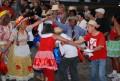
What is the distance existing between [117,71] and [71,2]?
713 inches

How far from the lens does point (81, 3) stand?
26.7 metres

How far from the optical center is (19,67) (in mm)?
7531

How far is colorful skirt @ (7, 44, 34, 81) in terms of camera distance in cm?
752

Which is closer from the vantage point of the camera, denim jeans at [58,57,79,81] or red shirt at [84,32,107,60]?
red shirt at [84,32,107,60]

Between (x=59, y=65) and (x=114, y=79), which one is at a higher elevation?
(x=59, y=65)

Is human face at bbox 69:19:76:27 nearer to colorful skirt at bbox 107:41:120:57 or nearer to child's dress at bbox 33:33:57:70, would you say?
child's dress at bbox 33:33:57:70

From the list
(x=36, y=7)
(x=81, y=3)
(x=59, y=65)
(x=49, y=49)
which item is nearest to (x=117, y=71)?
(x=59, y=65)

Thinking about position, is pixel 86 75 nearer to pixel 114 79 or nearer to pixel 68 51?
pixel 114 79

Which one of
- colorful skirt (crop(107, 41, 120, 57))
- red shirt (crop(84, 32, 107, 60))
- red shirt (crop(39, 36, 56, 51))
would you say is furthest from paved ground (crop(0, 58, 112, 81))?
red shirt (crop(39, 36, 56, 51))

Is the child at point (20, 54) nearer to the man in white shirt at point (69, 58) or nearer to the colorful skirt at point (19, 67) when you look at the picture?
the colorful skirt at point (19, 67)

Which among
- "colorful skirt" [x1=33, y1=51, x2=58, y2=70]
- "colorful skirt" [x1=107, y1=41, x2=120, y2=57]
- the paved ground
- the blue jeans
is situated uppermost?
"colorful skirt" [x1=33, y1=51, x2=58, y2=70]

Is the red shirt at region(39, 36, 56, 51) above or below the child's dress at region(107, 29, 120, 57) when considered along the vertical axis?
above

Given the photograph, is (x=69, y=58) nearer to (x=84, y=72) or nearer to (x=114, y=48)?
(x=114, y=48)

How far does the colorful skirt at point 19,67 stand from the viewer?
24.7 feet
